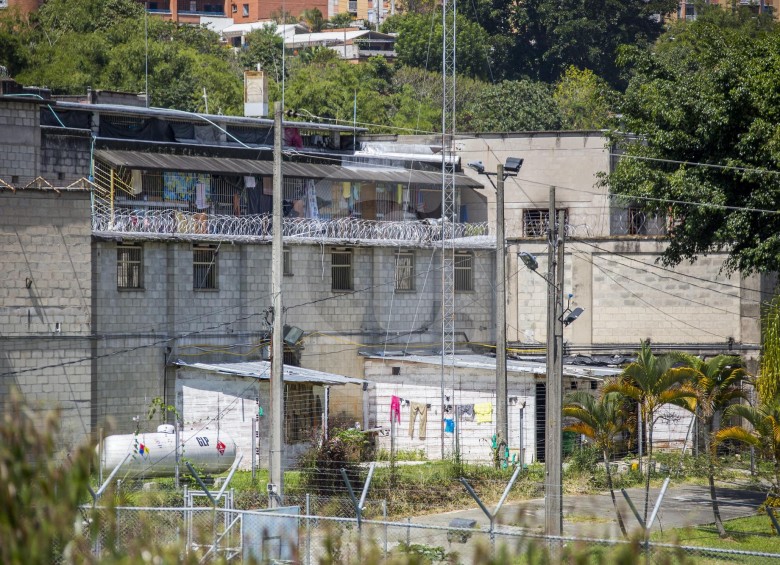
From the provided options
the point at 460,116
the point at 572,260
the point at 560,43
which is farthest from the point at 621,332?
the point at 560,43

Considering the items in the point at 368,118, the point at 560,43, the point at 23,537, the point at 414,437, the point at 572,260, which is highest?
the point at 560,43

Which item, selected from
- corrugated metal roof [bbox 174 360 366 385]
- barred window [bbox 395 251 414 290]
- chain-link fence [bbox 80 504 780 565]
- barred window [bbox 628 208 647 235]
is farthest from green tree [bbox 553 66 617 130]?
chain-link fence [bbox 80 504 780 565]

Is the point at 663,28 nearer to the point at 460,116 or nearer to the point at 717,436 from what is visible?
the point at 460,116

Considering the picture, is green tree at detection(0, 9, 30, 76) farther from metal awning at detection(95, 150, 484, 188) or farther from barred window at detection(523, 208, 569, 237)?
barred window at detection(523, 208, 569, 237)

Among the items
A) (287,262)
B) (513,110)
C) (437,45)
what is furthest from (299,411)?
(437,45)

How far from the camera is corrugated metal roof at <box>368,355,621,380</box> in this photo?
35.9 meters

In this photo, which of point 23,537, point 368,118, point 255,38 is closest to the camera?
point 23,537

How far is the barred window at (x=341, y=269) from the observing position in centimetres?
3919

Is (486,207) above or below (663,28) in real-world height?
below

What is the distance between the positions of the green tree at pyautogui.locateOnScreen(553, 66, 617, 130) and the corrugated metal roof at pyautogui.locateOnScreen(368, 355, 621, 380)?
1607 inches

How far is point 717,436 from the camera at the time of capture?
1064 inches

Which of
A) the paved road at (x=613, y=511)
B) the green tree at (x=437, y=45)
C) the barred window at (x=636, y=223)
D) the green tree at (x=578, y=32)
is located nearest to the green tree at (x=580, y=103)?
the green tree at (x=578, y=32)

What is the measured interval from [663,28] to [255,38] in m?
30.5

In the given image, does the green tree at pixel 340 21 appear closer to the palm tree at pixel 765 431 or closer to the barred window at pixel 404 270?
the barred window at pixel 404 270
